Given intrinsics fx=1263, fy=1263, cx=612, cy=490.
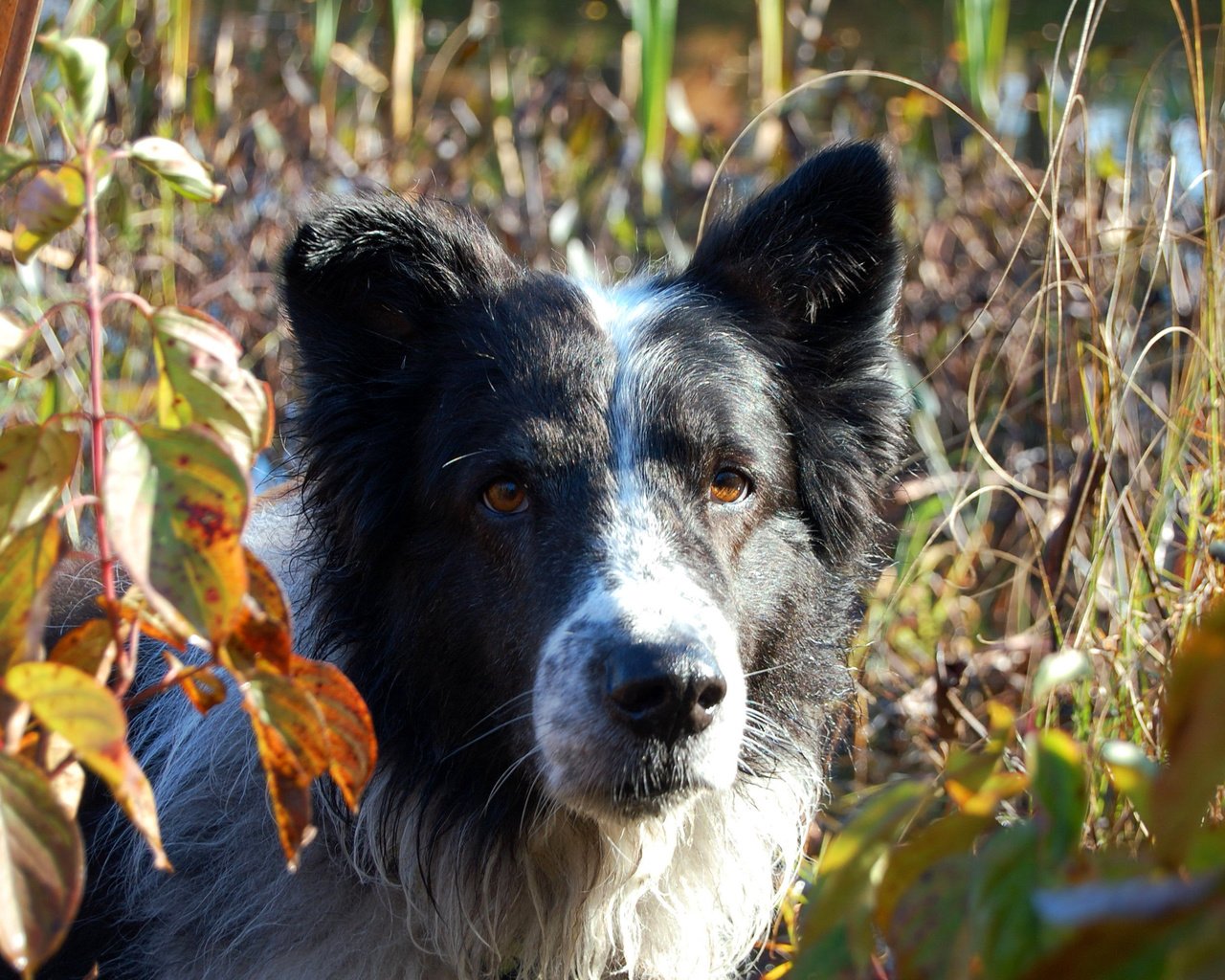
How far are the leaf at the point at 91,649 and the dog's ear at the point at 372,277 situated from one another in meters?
1.34

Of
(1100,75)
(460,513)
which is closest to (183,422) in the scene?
(460,513)

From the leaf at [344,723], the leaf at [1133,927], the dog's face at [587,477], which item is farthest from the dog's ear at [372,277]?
the leaf at [1133,927]

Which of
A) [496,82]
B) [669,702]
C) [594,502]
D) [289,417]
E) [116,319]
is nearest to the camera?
[669,702]

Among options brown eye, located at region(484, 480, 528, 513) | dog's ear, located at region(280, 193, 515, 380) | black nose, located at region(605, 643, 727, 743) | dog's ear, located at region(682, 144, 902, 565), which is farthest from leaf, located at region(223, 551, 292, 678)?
dog's ear, located at region(682, 144, 902, 565)

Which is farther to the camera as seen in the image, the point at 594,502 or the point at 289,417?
the point at 289,417

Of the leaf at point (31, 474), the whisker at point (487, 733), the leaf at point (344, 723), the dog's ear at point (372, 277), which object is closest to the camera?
the leaf at point (31, 474)

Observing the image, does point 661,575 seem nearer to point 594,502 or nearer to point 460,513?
point 594,502

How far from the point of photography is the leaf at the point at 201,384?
1.52m

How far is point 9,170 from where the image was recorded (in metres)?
1.54

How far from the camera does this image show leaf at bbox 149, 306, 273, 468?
4.99ft

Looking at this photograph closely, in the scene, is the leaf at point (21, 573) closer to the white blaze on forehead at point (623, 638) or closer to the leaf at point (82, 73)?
the leaf at point (82, 73)

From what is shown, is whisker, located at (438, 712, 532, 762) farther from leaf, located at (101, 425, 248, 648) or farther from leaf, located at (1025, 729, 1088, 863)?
leaf, located at (1025, 729, 1088, 863)

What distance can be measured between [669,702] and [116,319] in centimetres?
402

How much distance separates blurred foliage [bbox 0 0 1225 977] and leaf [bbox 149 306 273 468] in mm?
12
